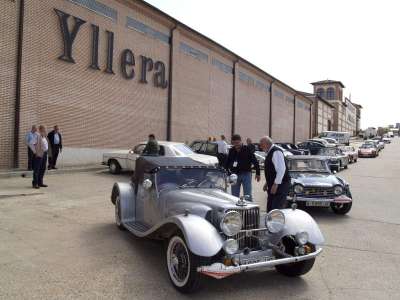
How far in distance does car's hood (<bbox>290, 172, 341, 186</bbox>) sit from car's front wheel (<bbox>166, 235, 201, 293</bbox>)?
5.27 meters

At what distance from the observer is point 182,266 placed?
457 cm

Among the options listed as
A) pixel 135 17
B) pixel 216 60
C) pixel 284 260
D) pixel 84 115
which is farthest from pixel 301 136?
pixel 284 260

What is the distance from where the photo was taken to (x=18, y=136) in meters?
14.6

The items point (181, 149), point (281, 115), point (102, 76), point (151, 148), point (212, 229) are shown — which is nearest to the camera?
point (212, 229)

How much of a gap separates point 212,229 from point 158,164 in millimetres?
1892

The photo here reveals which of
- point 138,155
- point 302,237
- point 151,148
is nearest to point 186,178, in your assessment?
point 302,237

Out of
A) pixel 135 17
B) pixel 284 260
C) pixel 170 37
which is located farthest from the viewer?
pixel 170 37

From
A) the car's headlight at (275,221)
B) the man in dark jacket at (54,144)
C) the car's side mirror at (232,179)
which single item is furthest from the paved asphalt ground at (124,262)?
the man in dark jacket at (54,144)

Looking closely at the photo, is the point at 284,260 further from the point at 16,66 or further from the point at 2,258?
the point at 16,66

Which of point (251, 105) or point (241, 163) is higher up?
point (251, 105)

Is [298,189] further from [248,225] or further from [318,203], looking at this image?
[248,225]

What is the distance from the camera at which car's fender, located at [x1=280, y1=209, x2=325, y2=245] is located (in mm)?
4910

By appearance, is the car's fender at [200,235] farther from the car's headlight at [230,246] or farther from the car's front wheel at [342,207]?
the car's front wheel at [342,207]

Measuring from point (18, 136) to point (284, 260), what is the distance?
42.0 feet
